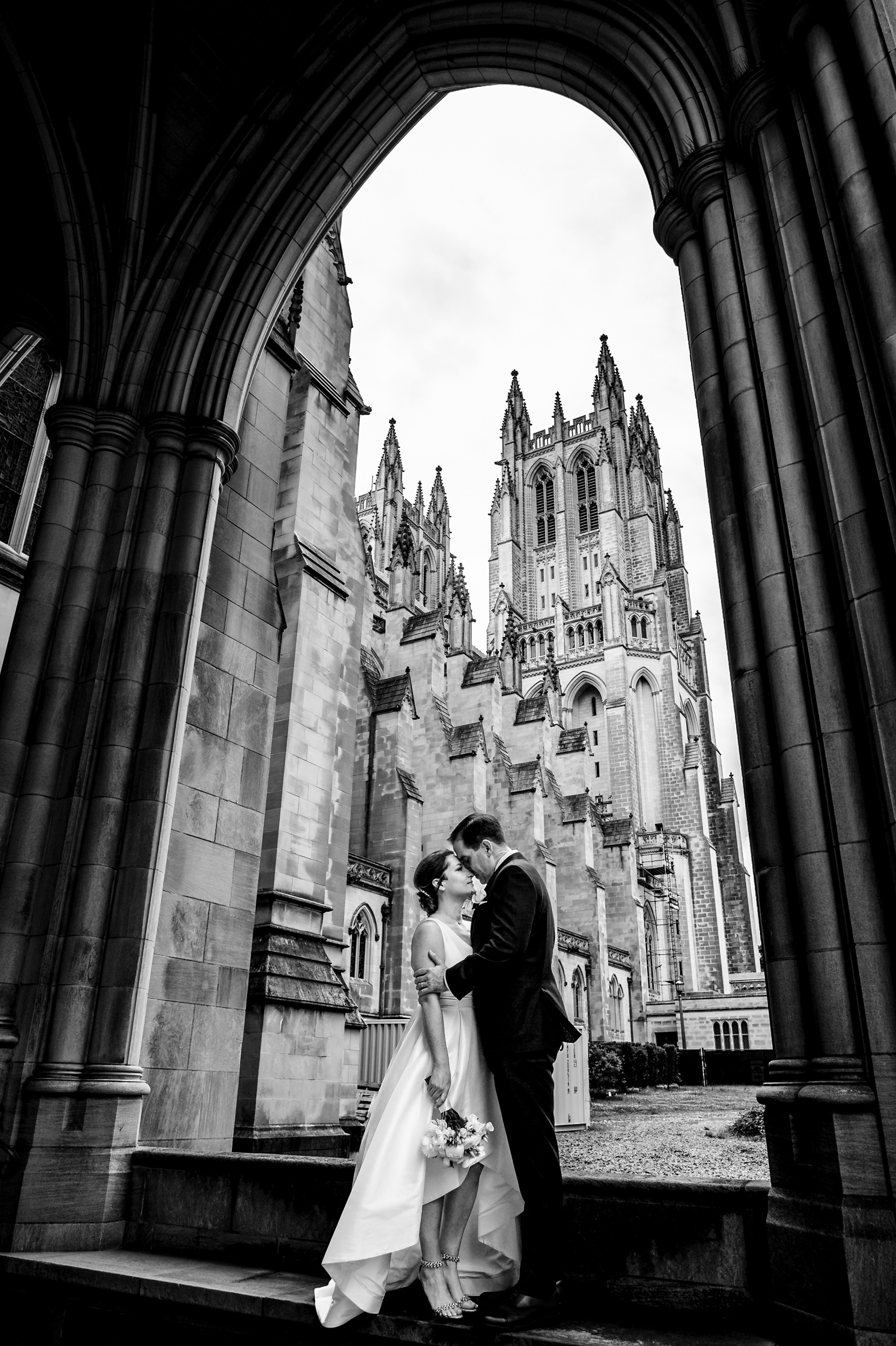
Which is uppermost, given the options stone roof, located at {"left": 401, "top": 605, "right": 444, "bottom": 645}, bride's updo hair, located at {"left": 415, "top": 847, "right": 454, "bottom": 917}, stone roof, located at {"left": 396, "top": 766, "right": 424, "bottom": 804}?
stone roof, located at {"left": 401, "top": 605, "right": 444, "bottom": 645}

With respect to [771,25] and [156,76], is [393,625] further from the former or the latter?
[771,25]

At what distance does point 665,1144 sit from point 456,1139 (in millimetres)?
10919

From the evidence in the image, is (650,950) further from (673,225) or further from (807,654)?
(807,654)

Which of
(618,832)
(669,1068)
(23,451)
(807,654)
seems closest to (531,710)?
(618,832)

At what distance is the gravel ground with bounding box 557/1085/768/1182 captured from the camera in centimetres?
892

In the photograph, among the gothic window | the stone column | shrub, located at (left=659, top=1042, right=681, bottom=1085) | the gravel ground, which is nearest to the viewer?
the stone column

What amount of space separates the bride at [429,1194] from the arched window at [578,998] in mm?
29359

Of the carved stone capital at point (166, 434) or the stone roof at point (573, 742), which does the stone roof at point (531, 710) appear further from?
the carved stone capital at point (166, 434)

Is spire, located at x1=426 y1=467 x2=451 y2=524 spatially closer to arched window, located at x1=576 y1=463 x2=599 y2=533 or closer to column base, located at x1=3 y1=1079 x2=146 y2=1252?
arched window, located at x1=576 y1=463 x2=599 y2=533

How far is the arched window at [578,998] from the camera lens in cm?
3119

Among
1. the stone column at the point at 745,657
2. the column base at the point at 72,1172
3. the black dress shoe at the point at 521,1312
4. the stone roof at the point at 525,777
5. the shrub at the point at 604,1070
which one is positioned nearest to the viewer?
the black dress shoe at the point at 521,1312

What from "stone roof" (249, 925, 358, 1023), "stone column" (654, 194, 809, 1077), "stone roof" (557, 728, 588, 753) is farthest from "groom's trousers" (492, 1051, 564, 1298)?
"stone roof" (557, 728, 588, 753)

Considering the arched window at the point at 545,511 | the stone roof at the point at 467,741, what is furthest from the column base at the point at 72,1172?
the arched window at the point at 545,511

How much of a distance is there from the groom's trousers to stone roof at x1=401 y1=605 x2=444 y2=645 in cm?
2477
